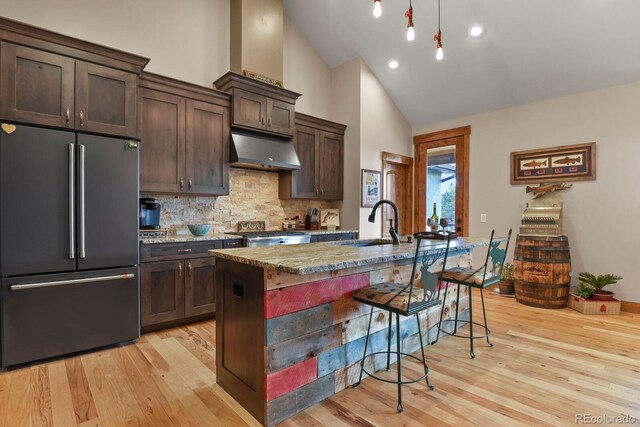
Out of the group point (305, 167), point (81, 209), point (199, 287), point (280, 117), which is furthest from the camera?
point (305, 167)

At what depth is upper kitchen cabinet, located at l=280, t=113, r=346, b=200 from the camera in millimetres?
4641

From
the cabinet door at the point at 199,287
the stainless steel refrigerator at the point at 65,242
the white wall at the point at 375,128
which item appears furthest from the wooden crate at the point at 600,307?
the stainless steel refrigerator at the point at 65,242

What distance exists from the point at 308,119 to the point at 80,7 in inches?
108

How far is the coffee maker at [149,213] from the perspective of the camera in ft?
11.0

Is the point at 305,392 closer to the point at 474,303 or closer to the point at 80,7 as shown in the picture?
the point at 474,303

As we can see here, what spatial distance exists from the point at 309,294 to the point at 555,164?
415 cm

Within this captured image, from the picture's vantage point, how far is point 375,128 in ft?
17.1

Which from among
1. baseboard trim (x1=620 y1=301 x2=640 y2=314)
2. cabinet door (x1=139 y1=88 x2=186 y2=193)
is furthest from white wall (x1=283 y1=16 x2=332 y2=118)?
baseboard trim (x1=620 y1=301 x2=640 y2=314)

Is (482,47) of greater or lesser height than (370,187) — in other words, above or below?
above

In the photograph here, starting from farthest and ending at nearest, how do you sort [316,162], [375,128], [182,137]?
[375,128] < [316,162] < [182,137]

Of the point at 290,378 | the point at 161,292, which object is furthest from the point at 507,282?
the point at 161,292

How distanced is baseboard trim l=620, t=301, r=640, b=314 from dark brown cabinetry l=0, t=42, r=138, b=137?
18.4 ft

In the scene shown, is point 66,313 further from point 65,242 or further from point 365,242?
point 365,242

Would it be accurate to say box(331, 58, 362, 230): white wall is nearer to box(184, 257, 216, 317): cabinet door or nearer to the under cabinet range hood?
the under cabinet range hood
